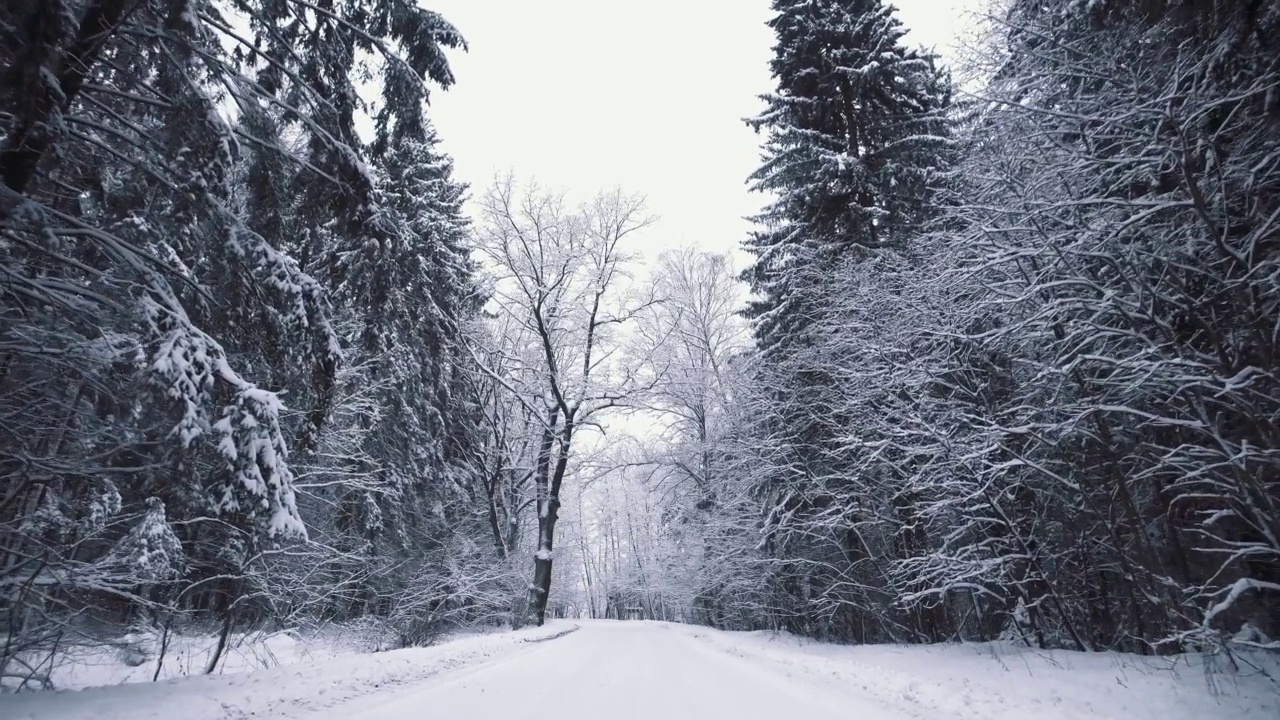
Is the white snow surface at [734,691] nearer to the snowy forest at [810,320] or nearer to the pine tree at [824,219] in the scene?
the snowy forest at [810,320]

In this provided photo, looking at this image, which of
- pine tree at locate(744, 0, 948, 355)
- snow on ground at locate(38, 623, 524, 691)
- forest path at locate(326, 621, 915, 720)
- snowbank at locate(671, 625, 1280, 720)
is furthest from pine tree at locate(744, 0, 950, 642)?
snow on ground at locate(38, 623, 524, 691)

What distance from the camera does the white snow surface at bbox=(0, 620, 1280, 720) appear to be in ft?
15.0

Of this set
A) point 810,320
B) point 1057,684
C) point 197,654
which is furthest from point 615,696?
point 810,320

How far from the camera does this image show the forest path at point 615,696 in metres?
5.16

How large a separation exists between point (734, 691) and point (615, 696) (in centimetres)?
145

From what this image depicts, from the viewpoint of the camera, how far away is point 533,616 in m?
19.4

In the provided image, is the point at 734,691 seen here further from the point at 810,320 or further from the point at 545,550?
the point at 545,550

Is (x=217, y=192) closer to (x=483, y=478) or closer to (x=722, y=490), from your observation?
(x=722, y=490)

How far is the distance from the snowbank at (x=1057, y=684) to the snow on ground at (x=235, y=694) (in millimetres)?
5358

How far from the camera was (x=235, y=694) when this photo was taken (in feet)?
17.3

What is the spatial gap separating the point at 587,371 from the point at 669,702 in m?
16.8

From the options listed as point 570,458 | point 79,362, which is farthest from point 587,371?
point 79,362

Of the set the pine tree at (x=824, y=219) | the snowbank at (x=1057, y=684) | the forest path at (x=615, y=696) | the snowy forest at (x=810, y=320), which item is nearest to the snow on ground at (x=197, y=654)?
the snowy forest at (x=810, y=320)

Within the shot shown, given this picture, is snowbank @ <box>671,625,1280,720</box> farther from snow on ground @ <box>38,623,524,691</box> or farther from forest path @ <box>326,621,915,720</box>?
snow on ground @ <box>38,623,524,691</box>
